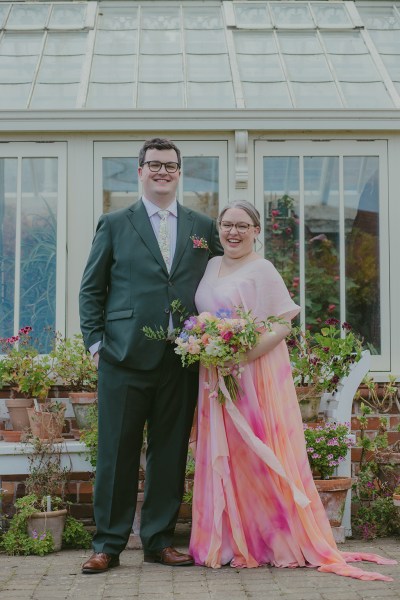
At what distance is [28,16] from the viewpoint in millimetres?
7512

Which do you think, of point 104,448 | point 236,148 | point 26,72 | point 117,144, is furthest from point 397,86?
point 104,448

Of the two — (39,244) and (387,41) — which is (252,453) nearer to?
(39,244)

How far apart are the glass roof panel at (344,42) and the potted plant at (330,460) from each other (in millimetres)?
3225

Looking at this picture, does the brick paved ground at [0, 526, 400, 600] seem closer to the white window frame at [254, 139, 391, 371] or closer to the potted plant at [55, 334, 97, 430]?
the potted plant at [55, 334, 97, 430]

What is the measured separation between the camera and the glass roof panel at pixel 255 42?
6945 mm

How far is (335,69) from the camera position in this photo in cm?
661

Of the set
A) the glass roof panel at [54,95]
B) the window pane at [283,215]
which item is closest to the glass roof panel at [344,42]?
the window pane at [283,215]

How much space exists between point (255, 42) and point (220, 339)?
3.76m

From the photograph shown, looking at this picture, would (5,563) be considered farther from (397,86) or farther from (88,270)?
(397,86)

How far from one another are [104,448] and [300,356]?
1642mm

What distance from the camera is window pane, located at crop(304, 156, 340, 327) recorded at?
5895mm

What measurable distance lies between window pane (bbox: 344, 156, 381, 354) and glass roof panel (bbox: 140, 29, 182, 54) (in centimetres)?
191

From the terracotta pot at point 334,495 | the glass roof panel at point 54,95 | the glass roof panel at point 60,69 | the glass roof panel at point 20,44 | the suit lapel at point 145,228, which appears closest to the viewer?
the suit lapel at point 145,228

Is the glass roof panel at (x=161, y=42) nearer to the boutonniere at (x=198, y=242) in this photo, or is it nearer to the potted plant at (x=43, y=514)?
the boutonniere at (x=198, y=242)
